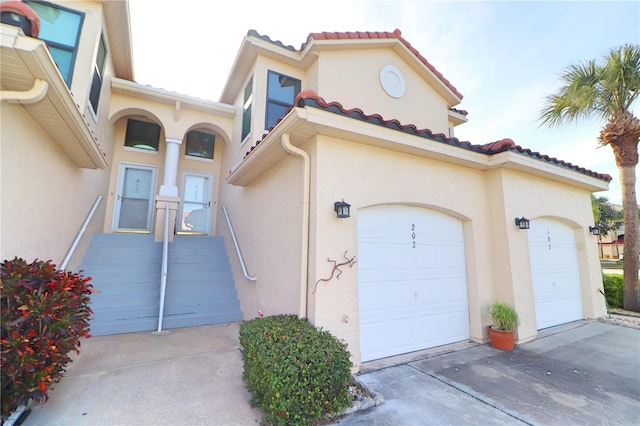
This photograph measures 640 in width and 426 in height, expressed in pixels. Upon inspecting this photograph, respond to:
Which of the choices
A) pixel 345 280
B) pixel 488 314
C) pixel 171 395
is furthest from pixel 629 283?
pixel 171 395

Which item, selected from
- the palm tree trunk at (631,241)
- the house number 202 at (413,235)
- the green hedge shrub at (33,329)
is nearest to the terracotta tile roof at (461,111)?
the palm tree trunk at (631,241)

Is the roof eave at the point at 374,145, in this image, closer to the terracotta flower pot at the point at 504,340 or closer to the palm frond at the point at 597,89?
the palm frond at the point at 597,89

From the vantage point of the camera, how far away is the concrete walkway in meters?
2.76

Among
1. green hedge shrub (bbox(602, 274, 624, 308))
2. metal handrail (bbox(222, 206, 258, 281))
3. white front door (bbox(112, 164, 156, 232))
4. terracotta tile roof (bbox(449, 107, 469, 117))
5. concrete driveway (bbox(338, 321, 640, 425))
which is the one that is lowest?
concrete driveway (bbox(338, 321, 640, 425))

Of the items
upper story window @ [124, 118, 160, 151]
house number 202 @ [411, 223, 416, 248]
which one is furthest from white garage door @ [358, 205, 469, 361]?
upper story window @ [124, 118, 160, 151]

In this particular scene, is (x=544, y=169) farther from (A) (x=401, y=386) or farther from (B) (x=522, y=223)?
(A) (x=401, y=386)

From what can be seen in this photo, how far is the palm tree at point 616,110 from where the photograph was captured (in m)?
7.19

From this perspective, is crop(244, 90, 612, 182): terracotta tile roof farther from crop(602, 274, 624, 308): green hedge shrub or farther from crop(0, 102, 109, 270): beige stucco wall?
crop(602, 274, 624, 308): green hedge shrub

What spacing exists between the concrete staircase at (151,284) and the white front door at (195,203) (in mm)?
1647

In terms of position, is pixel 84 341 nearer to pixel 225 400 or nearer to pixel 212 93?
pixel 225 400

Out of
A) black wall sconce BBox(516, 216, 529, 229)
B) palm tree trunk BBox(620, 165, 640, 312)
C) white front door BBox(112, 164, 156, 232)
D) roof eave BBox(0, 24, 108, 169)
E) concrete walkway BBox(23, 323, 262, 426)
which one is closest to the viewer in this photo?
roof eave BBox(0, 24, 108, 169)

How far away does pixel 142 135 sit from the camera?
959cm

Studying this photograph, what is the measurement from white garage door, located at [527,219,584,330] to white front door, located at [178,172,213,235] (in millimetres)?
9992

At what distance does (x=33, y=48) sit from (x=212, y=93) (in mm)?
8109
